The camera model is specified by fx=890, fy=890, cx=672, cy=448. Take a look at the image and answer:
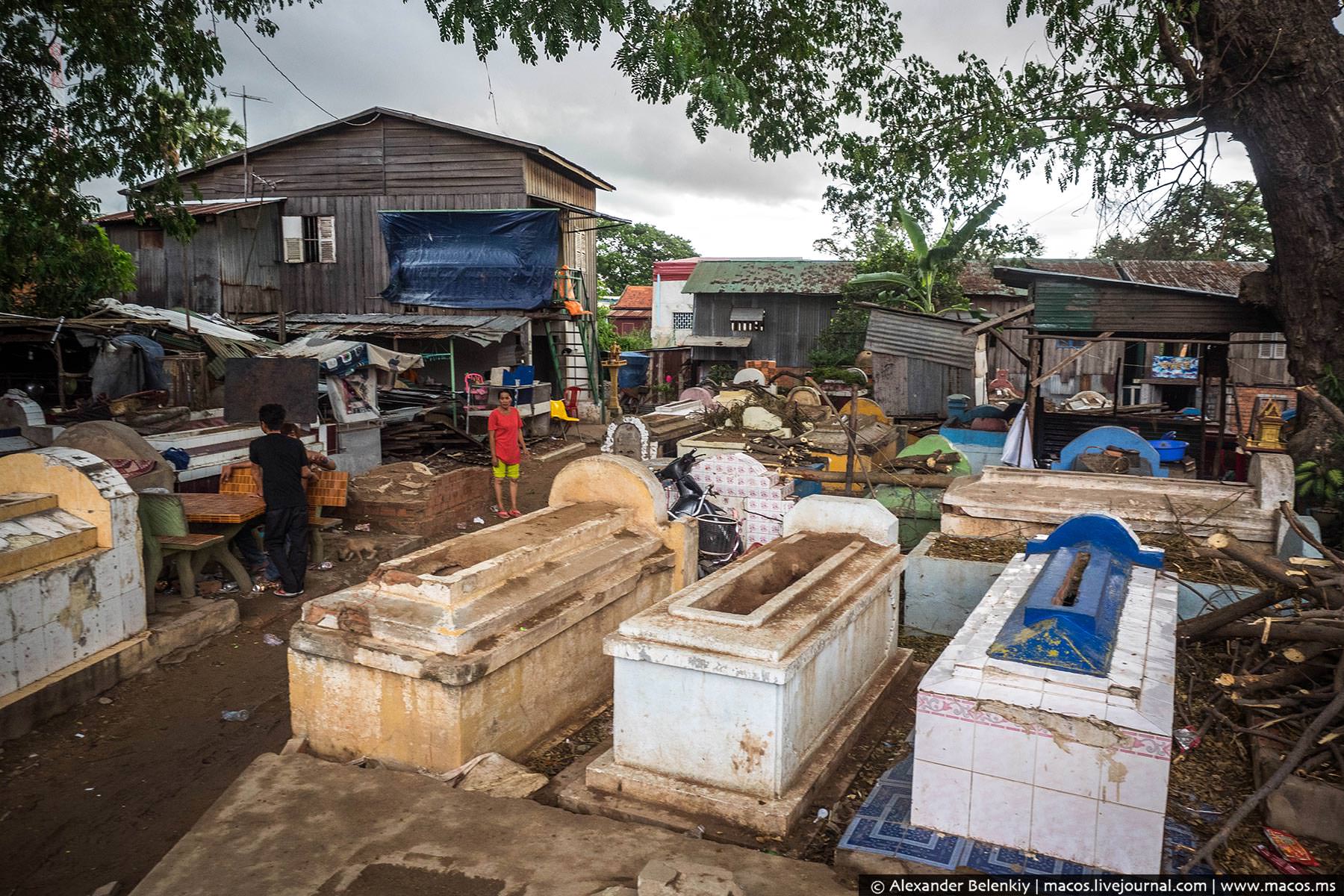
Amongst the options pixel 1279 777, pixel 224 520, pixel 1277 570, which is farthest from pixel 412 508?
pixel 1279 777

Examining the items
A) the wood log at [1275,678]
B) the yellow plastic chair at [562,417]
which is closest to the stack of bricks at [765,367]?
the yellow plastic chair at [562,417]

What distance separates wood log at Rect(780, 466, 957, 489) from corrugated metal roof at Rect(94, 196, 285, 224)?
1448 centimetres

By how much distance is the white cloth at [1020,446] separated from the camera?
36.8ft

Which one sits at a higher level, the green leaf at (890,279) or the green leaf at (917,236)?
the green leaf at (917,236)

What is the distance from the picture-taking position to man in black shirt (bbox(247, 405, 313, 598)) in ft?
25.5

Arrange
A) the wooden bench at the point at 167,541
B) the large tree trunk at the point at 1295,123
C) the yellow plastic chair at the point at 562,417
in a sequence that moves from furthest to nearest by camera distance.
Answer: the yellow plastic chair at the point at 562,417 < the large tree trunk at the point at 1295,123 < the wooden bench at the point at 167,541

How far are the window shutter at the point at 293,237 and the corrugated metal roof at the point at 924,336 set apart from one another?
12.7 metres

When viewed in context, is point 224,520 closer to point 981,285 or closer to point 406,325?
point 406,325

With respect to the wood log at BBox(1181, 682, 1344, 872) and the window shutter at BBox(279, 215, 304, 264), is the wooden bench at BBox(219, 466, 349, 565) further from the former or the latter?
the window shutter at BBox(279, 215, 304, 264)

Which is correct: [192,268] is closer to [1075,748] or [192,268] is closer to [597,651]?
[597,651]

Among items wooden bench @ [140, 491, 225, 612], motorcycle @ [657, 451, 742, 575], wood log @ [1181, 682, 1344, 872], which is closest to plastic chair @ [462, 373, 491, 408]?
motorcycle @ [657, 451, 742, 575]

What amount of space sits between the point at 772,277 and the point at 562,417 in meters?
12.0

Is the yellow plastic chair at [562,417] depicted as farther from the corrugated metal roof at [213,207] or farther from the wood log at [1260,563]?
the wood log at [1260,563]

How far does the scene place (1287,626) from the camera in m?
4.35
